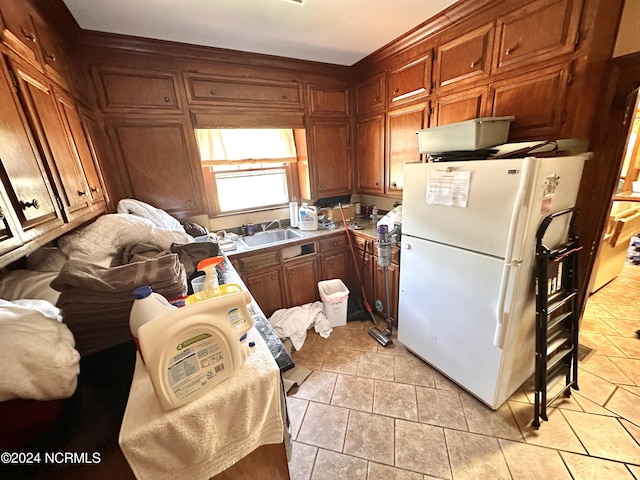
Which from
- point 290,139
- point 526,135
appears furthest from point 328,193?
point 526,135

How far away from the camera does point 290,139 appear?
259cm

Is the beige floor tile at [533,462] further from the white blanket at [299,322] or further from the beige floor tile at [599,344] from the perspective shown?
the white blanket at [299,322]

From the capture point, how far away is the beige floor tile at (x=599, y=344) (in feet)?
6.20

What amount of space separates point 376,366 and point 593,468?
1.16m

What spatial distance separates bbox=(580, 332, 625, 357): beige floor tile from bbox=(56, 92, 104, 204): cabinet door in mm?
3613

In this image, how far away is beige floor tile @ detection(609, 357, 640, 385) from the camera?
1677 mm

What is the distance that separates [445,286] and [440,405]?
766mm

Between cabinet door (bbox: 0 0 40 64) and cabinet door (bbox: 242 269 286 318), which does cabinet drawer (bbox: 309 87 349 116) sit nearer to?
cabinet door (bbox: 242 269 286 318)

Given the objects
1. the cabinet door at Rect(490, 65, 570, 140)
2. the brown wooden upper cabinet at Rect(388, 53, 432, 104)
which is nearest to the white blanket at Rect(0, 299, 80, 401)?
the cabinet door at Rect(490, 65, 570, 140)

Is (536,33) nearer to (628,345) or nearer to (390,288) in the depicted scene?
(390,288)

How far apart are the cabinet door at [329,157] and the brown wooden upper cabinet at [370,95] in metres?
0.24

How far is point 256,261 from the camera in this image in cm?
219

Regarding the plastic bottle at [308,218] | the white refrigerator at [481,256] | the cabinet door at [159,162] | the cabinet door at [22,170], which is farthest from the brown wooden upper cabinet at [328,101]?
the cabinet door at [22,170]

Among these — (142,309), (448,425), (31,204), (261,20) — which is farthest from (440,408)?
(261,20)
